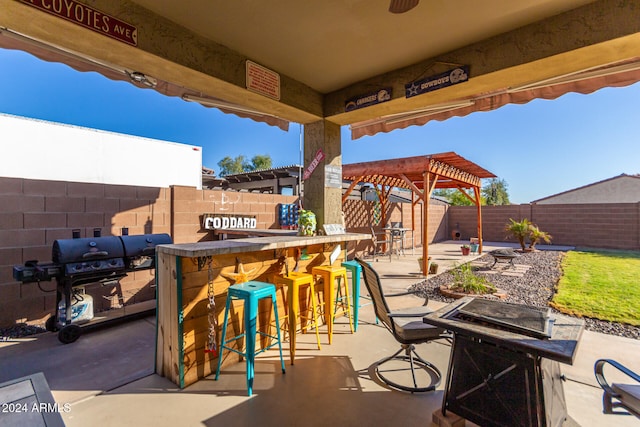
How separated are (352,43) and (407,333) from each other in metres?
2.41

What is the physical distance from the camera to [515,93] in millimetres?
2975

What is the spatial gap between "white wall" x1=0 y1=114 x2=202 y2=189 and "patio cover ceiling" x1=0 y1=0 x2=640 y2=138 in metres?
5.82

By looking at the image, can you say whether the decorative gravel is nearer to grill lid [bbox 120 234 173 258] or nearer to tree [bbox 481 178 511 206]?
grill lid [bbox 120 234 173 258]

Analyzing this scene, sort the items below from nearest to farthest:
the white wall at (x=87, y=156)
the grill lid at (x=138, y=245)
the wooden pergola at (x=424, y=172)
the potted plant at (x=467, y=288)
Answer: the grill lid at (x=138, y=245)
the potted plant at (x=467, y=288)
the white wall at (x=87, y=156)
the wooden pergola at (x=424, y=172)

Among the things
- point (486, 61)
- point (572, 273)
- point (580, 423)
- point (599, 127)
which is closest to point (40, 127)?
point (486, 61)

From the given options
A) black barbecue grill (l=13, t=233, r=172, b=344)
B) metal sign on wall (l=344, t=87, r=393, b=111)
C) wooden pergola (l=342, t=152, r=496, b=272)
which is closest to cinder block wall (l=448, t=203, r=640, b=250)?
wooden pergola (l=342, t=152, r=496, b=272)

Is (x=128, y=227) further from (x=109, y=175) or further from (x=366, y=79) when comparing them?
(x=109, y=175)

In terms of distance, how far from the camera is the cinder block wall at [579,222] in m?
11.2

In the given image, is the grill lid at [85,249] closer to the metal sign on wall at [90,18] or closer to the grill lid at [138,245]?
the grill lid at [138,245]

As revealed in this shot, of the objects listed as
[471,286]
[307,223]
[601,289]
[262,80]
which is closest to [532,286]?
[601,289]

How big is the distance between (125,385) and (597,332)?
4.83m

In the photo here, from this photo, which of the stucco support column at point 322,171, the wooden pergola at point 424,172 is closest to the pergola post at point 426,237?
the wooden pergola at point 424,172

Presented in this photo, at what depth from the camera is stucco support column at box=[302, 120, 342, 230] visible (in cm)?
384

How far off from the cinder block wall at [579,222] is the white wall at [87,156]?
12.9 meters
